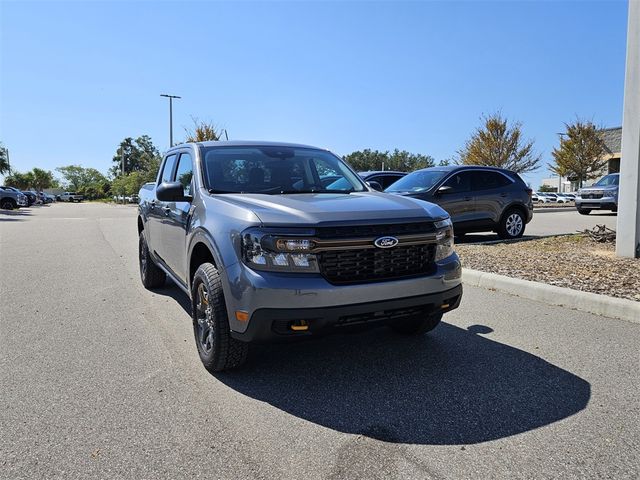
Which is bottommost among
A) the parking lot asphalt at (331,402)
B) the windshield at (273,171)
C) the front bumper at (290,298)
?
the parking lot asphalt at (331,402)

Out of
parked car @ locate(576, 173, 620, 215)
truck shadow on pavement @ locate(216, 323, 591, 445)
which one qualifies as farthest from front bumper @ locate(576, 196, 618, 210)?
truck shadow on pavement @ locate(216, 323, 591, 445)

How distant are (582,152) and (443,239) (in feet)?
143

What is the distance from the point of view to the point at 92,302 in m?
6.06

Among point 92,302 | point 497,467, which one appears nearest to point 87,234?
point 92,302

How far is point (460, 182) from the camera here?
10.6 meters

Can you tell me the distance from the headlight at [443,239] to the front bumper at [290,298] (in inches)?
21.9

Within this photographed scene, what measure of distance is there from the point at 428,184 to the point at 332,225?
761 cm

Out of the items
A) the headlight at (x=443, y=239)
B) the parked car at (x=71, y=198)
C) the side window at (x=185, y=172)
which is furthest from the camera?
the parked car at (x=71, y=198)

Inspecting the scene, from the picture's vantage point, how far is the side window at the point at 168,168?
223 inches

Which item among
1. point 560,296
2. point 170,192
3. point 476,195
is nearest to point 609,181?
point 476,195

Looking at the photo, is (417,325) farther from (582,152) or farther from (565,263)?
(582,152)

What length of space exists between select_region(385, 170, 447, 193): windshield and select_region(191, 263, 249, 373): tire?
7.22 metres

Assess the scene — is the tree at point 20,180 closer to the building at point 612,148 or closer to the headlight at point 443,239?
the building at point 612,148

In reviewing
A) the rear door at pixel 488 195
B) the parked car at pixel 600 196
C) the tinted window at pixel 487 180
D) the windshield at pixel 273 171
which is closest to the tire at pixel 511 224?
the rear door at pixel 488 195
